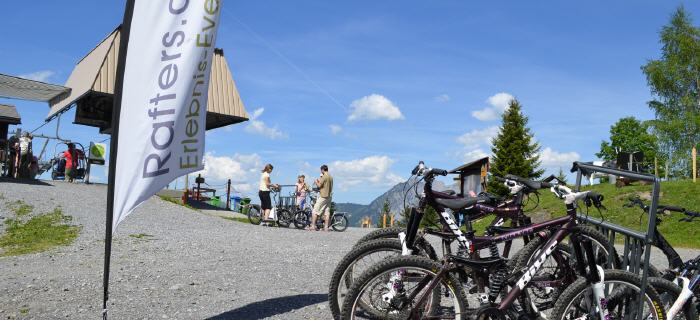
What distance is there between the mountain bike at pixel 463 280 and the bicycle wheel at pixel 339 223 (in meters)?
14.4

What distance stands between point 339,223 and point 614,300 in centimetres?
1489

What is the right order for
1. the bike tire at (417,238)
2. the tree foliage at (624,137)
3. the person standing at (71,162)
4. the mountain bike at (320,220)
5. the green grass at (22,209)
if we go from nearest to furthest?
the bike tire at (417,238) → the green grass at (22,209) → the mountain bike at (320,220) → the person standing at (71,162) → the tree foliage at (624,137)

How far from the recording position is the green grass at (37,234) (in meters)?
10.8

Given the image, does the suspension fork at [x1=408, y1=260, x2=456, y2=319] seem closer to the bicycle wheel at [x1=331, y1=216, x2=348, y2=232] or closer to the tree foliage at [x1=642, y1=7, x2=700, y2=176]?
the bicycle wheel at [x1=331, y1=216, x2=348, y2=232]

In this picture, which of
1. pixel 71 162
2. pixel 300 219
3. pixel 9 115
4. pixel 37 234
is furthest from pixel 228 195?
pixel 37 234

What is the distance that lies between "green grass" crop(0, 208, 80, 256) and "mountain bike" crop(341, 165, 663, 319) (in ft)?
27.2

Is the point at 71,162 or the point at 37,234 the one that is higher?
the point at 71,162

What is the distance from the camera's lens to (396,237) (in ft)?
17.6

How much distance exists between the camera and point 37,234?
12.2 m

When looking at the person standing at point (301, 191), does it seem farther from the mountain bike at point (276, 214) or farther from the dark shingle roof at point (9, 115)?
the dark shingle roof at point (9, 115)

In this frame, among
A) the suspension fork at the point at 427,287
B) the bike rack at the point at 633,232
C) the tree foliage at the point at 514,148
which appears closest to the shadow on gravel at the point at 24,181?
the suspension fork at the point at 427,287

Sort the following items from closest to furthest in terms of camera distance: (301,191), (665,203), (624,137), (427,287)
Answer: (427,287), (301,191), (665,203), (624,137)

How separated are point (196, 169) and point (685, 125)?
137 ft

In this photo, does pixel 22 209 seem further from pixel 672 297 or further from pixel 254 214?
pixel 672 297
